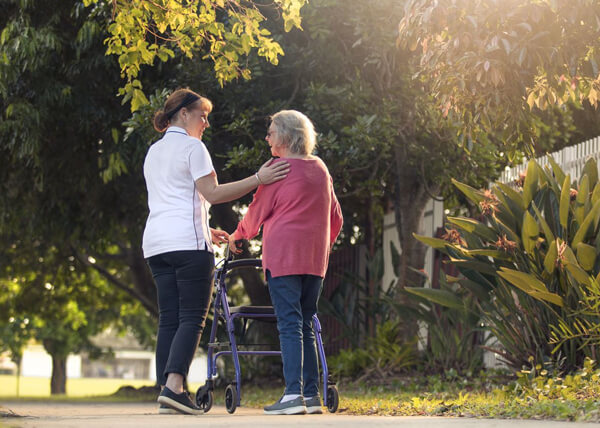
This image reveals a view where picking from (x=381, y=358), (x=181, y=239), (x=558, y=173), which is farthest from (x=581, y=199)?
(x=381, y=358)

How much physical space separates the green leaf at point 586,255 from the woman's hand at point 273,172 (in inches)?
104

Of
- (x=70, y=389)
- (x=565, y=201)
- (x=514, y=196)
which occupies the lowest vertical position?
(x=70, y=389)

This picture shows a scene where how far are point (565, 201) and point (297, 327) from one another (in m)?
2.90

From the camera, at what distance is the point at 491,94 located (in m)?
6.86

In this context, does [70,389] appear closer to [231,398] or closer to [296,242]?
[231,398]

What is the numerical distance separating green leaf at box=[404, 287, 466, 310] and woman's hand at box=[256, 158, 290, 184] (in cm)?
351

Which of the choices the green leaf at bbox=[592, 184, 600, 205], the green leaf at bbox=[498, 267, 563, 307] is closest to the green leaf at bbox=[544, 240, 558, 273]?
the green leaf at bbox=[498, 267, 563, 307]

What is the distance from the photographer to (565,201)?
7555 mm

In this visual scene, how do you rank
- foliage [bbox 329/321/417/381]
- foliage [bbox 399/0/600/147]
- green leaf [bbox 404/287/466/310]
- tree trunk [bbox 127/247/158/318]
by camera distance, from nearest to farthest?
1. foliage [bbox 399/0/600/147]
2. green leaf [bbox 404/287/466/310]
3. foliage [bbox 329/321/417/381]
4. tree trunk [bbox 127/247/158/318]

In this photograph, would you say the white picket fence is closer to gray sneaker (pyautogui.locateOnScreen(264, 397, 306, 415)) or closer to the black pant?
the black pant

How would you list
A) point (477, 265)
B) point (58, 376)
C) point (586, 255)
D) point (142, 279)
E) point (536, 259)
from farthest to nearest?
point (58, 376), point (142, 279), point (477, 265), point (536, 259), point (586, 255)

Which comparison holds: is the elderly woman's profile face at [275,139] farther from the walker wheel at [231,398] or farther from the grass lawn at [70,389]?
the grass lawn at [70,389]

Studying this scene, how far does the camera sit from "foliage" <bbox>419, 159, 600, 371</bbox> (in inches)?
288

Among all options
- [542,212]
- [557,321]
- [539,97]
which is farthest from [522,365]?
[539,97]
